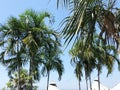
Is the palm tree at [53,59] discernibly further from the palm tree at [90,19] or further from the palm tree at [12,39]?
the palm tree at [90,19]

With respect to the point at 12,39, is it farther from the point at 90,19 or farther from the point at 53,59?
the point at 90,19

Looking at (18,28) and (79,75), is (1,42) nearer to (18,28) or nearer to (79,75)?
(18,28)

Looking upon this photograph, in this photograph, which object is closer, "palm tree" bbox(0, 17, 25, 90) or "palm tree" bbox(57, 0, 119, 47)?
"palm tree" bbox(57, 0, 119, 47)

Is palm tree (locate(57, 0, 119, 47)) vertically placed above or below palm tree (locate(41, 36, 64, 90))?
below

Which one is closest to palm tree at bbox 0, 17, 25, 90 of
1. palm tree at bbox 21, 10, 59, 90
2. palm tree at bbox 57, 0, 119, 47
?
palm tree at bbox 21, 10, 59, 90

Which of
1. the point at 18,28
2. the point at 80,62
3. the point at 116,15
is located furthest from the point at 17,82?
the point at 116,15

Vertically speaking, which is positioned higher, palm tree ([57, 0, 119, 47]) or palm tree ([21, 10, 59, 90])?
palm tree ([21, 10, 59, 90])

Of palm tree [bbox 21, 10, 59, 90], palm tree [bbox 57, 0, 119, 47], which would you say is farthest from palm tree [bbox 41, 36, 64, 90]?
palm tree [bbox 57, 0, 119, 47]

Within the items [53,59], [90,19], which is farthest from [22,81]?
[90,19]

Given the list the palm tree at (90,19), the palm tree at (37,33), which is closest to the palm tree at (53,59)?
the palm tree at (37,33)

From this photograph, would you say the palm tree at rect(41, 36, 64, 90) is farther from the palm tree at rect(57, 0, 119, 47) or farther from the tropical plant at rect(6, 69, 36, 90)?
the palm tree at rect(57, 0, 119, 47)

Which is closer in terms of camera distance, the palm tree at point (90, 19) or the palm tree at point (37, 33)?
the palm tree at point (90, 19)

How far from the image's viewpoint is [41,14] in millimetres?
24391

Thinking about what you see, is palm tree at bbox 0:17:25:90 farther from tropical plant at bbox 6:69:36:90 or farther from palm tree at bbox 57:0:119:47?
palm tree at bbox 57:0:119:47
